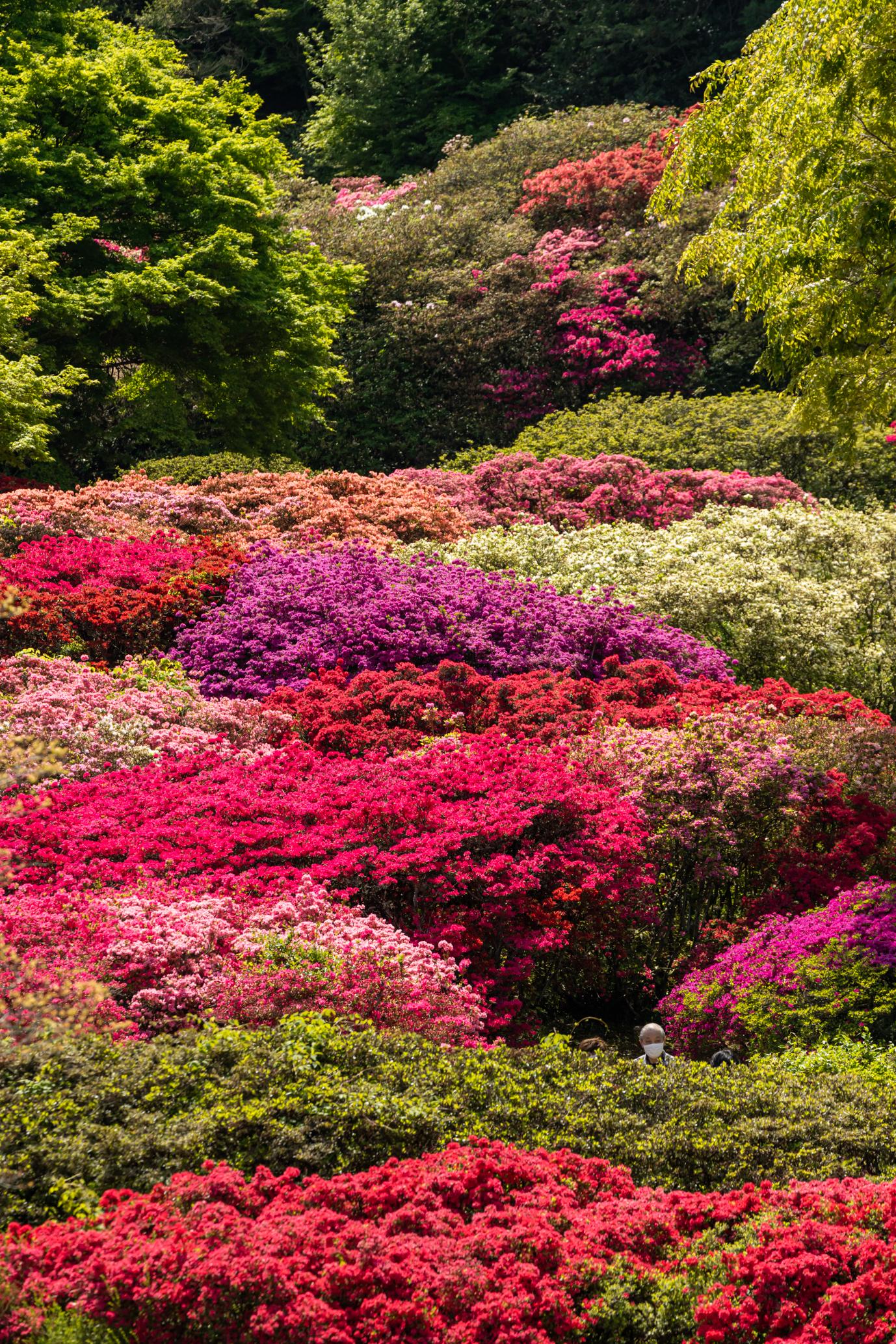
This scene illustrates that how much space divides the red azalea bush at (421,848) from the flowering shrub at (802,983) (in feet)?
2.83

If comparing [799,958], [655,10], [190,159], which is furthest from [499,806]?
[655,10]

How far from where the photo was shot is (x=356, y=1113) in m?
4.78

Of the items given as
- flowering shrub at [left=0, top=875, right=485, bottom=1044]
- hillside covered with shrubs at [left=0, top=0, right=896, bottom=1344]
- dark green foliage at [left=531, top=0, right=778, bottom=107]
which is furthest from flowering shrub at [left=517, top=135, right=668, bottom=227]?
flowering shrub at [left=0, top=875, right=485, bottom=1044]

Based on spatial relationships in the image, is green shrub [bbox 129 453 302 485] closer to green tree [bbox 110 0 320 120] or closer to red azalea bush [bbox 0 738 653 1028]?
red azalea bush [bbox 0 738 653 1028]

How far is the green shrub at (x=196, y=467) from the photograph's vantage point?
54.9 feet

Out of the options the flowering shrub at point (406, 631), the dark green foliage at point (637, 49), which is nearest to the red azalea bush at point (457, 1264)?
the flowering shrub at point (406, 631)

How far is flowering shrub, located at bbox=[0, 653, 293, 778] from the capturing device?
9.35m

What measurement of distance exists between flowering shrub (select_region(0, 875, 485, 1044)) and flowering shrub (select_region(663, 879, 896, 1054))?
51.6 inches

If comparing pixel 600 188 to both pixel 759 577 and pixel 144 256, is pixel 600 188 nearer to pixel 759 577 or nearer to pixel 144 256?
pixel 144 256

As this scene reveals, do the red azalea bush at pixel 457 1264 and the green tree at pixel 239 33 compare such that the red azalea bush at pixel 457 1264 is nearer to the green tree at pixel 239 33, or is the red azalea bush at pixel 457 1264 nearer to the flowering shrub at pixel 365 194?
the flowering shrub at pixel 365 194

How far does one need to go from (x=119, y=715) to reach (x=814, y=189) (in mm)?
6477

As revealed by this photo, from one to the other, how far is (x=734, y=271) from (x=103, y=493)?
8.57 m

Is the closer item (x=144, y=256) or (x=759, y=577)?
(x=759, y=577)

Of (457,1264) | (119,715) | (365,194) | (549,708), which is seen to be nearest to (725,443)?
(549,708)
